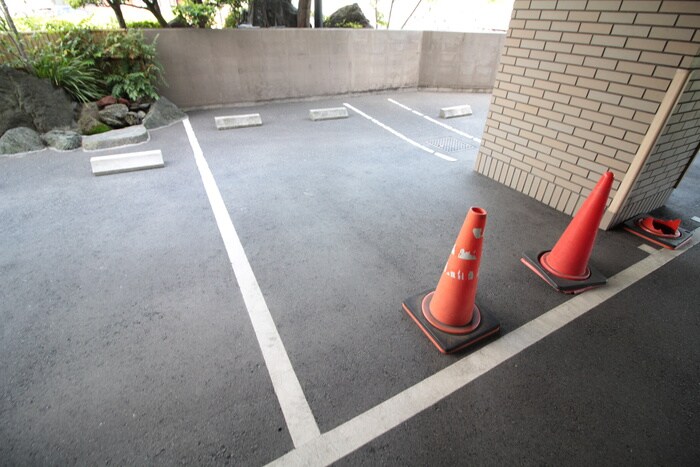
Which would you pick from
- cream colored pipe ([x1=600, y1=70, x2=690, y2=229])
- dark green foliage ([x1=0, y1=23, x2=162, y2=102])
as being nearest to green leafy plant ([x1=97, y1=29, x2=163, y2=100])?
dark green foliage ([x1=0, y1=23, x2=162, y2=102])

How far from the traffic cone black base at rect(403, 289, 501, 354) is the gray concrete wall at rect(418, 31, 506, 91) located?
9714 millimetres

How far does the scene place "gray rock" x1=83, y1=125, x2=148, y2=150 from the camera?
5.72 metres

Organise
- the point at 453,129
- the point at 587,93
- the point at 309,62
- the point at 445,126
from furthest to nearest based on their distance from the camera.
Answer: the point at 309,62 < the point at 445,126 < the point at 453,129 < the point at 587,93

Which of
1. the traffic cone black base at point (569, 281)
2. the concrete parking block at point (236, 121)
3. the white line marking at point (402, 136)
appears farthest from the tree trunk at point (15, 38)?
the traffic cone black base at point (569, 281)

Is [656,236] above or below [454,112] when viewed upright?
below

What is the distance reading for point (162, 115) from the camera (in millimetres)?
6996

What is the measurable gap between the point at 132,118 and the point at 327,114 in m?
3.96

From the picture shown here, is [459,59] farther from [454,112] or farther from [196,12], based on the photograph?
[196,12]

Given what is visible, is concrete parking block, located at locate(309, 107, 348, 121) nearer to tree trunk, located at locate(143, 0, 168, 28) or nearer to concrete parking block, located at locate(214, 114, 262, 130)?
concrete parking block, located at locate(214, 114, 262, 130)

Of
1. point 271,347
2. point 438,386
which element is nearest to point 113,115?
point 271,347

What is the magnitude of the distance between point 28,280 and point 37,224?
1.14m

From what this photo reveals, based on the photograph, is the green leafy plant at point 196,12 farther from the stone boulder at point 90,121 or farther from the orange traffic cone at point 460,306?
the orange traffic cone at point 460,306

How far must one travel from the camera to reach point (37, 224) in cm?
376

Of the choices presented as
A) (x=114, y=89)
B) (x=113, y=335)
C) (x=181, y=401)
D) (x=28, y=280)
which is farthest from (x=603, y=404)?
(x=114, y=89)
